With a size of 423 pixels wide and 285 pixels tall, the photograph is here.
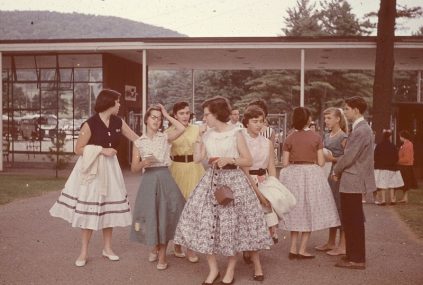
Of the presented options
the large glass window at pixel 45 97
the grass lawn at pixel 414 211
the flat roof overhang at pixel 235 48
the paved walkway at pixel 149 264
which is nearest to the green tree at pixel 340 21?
the flat roof overhang at pixel 235 48

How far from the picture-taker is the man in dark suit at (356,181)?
6875 mm

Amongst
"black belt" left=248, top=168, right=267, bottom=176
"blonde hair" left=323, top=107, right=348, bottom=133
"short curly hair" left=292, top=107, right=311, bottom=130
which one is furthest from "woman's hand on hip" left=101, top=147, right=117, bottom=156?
"blonde hair" left=323, top=107, right=348, bottom=133

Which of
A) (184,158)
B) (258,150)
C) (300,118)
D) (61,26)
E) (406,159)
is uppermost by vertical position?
(61,26)

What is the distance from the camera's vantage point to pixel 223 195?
19.4 feet

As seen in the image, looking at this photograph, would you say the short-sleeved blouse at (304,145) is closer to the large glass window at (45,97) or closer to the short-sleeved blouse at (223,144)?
the short-sleeved blouse at (223,144)

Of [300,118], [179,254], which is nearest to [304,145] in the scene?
[300,118]

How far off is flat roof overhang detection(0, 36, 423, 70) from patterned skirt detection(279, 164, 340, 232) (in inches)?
473

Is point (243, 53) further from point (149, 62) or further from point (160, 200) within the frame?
point (160, 200)

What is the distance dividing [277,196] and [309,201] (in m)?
0.83

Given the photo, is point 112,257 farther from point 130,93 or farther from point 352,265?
point 130,93

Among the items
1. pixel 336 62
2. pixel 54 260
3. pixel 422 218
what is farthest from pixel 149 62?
pixel 54 260

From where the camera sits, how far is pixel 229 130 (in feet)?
20.4

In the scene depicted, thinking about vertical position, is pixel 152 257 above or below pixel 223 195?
below

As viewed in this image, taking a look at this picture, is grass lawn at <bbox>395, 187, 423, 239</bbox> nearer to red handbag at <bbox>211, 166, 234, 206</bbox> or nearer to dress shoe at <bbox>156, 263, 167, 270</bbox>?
dress shoe at <bbox>156, 263, 167, 270</bbox>
